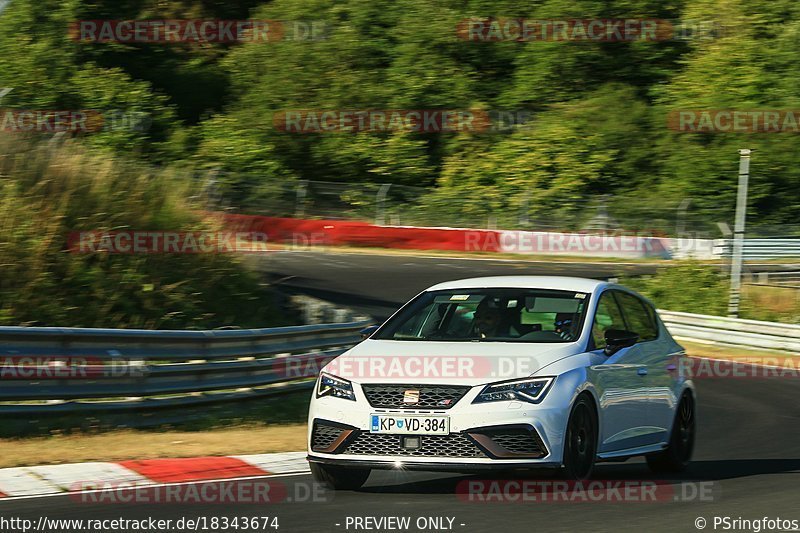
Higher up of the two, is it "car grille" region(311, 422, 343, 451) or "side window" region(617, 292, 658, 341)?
"side window" region(617, 292, 658, 341)

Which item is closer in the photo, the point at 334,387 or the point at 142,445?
the point at 334,387

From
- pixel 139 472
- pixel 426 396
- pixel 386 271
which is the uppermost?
pixel 426 396

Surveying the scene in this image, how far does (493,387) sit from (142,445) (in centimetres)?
403

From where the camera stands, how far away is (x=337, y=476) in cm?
837

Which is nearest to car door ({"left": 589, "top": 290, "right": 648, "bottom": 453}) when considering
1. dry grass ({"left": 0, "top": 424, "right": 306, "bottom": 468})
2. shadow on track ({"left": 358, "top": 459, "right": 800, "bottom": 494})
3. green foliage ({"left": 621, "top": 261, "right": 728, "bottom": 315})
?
shadow on track ({"left": 358, "top": 459, "right": 800, "bottom": 494})

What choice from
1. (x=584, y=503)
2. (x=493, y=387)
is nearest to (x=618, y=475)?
(x=584, y=503)

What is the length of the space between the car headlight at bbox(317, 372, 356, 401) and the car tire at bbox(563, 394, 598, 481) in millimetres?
1403

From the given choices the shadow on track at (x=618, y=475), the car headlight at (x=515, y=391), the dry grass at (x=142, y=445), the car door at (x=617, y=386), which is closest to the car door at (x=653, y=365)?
the car door at (x=617, y=386)

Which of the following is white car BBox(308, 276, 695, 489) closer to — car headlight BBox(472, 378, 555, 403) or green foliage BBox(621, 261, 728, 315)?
car headlight BBox(472, 378, 555, 403)

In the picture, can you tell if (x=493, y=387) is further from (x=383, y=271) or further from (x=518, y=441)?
(x=383, y=271)

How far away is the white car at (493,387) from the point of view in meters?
7.77

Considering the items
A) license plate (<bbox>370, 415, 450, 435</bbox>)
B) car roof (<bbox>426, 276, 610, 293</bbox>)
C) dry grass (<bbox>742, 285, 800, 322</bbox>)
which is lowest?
dry grass (<bbox>742, 285, 800, 322</bbox>)

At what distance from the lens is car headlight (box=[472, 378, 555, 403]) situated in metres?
7.80

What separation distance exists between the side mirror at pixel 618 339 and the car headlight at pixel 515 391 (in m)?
0.99
